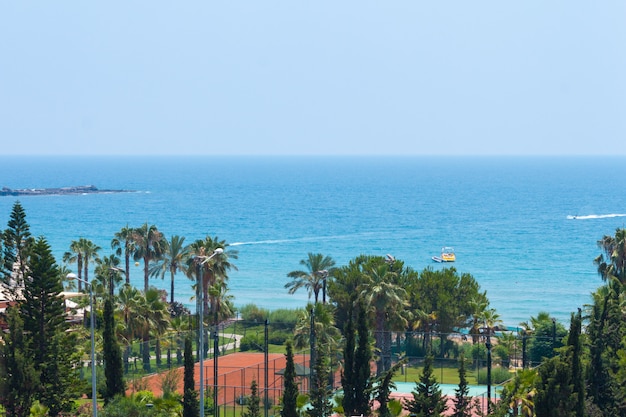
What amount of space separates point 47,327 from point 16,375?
2.85 metres

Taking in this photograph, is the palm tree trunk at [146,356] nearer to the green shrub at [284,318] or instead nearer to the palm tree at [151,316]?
the palm tree at [151,316]

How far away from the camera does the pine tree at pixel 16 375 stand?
3303cm

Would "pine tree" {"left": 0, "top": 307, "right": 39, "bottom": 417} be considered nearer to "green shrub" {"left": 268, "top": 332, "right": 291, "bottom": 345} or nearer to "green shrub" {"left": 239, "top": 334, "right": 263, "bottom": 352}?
"green shrub" {"left": 239, "top": 334, "right": 263, "bottom": 352}

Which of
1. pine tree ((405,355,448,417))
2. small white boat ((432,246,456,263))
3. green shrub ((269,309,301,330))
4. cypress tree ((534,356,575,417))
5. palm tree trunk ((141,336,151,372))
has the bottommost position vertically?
small white boat ((432,246,456,263))

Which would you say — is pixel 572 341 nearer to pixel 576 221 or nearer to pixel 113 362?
pixel 113 362

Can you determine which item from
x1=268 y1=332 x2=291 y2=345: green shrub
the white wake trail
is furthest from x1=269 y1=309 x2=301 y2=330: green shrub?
the white wake trail

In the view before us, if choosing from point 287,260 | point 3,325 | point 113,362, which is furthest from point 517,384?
point 287,260

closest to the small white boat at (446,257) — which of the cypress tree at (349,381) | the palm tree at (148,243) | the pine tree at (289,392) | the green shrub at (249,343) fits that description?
the palm tree at (148,243)

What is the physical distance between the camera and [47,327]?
117 ft

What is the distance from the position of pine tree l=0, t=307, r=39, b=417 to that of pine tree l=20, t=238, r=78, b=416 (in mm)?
1192

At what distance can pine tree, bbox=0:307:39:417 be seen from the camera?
3303 cm

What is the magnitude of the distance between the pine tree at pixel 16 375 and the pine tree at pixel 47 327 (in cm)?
119

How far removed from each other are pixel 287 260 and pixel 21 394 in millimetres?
72744

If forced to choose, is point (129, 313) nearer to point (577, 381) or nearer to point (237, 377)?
point (237, 377)
